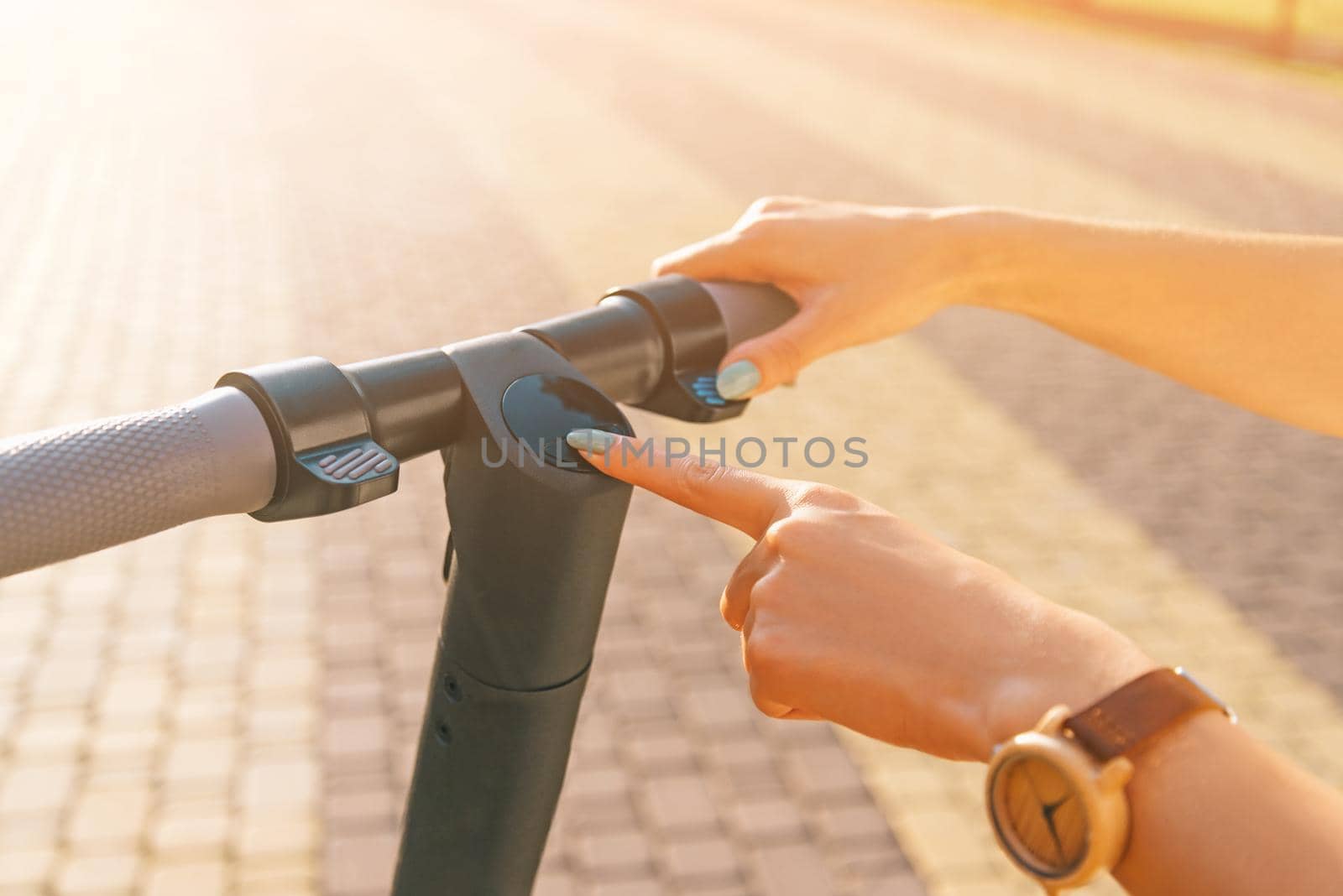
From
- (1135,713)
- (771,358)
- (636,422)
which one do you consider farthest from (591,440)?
(636,422)

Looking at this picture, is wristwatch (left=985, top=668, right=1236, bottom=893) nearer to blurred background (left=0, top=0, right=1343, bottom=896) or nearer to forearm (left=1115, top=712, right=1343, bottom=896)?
forearm (left=1115, top=712, right=1343, bottom=896)

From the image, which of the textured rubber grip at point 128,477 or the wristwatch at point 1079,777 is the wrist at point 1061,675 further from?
the textured rubber grip at point 128,477

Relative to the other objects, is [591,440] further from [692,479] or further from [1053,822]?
Answer: [1053,822]

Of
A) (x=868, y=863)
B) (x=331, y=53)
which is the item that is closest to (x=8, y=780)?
(x=868, y=863)

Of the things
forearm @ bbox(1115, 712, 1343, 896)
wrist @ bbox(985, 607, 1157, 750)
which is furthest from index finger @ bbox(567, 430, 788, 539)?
forearm @ bbox(1115, 712, 1343, 896)

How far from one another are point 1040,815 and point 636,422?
4.87m

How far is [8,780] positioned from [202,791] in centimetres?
55

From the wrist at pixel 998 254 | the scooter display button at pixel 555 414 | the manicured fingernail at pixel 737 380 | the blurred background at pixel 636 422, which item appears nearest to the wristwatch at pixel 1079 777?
the scooter display button at pixel 555 414

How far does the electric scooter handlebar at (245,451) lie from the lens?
93cm

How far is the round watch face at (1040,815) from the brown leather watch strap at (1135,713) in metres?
0.04

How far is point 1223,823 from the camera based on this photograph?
36.2 inches

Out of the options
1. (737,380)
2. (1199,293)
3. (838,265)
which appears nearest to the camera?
(737,380)

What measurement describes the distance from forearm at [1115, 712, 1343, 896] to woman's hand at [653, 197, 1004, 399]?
63 centimetres

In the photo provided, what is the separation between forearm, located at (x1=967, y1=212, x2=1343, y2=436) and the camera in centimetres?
177
